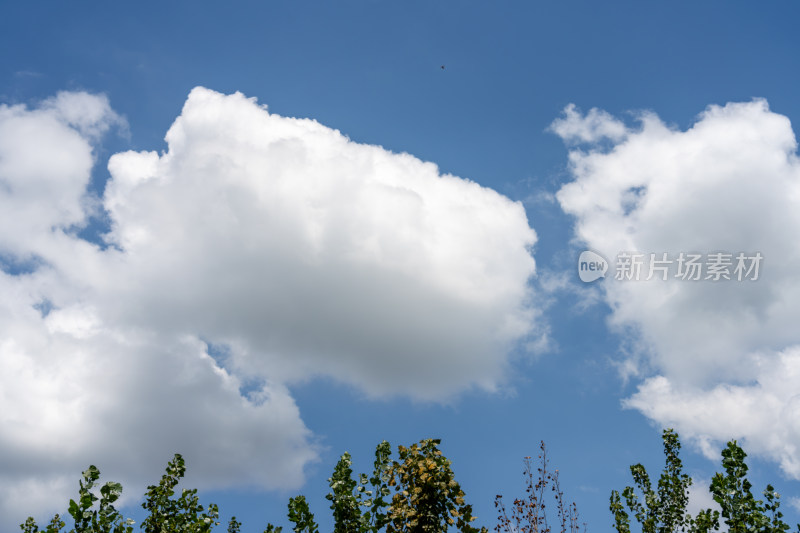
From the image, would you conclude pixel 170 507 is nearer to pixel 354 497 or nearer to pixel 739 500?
pixel 354 497

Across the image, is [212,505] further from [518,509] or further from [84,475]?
[518,509]

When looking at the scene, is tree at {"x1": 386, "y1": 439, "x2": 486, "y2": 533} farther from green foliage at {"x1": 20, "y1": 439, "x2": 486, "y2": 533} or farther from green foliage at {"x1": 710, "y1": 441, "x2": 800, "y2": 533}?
green foliage at {"x1": 710, "y1": 441, "x2": 800, "y2": 533}

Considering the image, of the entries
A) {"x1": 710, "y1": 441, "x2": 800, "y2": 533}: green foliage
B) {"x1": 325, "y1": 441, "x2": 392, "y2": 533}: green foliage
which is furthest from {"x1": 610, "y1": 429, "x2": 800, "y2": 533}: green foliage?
{"x1": 325, "y1": 441, "x2": 392, "y2": 533}: green foliage

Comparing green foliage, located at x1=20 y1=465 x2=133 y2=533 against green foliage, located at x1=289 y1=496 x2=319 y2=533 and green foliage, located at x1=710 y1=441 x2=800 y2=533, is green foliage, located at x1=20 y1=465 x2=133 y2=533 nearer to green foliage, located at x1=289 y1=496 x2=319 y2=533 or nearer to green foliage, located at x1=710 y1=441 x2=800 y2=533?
green foliage, located at x1=289 y1=496 x2=319 y2=533

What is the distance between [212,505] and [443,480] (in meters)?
7.61

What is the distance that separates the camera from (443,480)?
38.2ft

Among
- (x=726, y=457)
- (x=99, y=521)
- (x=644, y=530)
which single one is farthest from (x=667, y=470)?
(x=99, y=521)

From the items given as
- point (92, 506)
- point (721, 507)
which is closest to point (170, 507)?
point (92, 506)

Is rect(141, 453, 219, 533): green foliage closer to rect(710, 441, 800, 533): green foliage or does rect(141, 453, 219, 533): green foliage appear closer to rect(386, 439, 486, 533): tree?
rect(386, 439, 486, 533): tree

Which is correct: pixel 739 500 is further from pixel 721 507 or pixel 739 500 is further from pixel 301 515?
pixel 301 515

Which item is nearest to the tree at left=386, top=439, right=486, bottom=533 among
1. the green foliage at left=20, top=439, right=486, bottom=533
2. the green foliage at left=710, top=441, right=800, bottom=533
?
the green foliage at left=20, top=439, right=486, bottom=533

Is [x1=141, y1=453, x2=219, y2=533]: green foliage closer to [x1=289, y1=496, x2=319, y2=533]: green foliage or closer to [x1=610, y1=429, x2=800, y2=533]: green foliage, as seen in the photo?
[x1=289, y1=496, x2=319, y2=533]: green foliage

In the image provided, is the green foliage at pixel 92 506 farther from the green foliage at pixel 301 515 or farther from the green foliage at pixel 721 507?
the green foliage at pixel 721 507

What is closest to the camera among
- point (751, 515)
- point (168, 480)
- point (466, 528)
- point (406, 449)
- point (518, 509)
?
point (466, 528)
